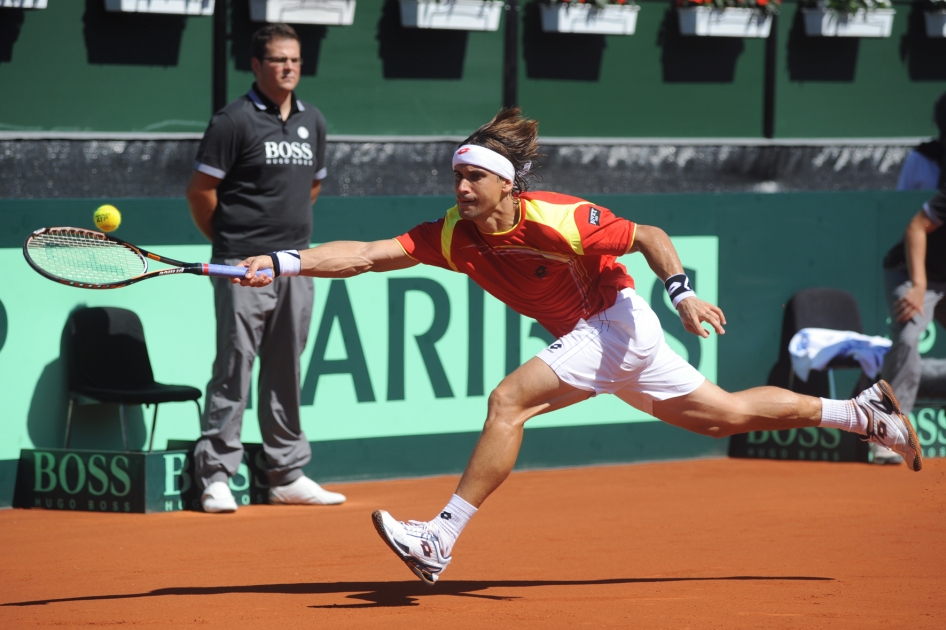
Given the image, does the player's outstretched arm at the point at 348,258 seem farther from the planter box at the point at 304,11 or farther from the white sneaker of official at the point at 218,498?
the planter box at the point at 304,11

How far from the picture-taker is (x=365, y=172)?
1048 cm

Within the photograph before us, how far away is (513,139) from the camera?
17.9 feet

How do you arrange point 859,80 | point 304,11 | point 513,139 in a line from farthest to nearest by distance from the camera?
point 859,80 < point 304,11 < point 513,139

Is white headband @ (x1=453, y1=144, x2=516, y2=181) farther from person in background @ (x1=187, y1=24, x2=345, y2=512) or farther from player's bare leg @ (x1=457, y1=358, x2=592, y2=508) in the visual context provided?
person in background @ (x1=187, y1=24, x2=345, y2=512)

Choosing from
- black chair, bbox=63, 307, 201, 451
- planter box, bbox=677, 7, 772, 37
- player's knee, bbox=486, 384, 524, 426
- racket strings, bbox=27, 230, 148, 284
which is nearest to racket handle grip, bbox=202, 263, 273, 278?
racket strings, bbox=27, 230, 148, 284

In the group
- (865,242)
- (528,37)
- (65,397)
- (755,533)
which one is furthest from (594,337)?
A: (528,37)

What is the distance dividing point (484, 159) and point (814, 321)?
4.25 m

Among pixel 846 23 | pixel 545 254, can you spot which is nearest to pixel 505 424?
pixel 545 254

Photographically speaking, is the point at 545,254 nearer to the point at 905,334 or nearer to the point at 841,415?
the point at 841,415

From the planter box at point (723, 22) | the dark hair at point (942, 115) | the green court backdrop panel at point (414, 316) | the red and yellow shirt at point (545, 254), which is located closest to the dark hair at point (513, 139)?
the red and yellow shirt at point (545, 254)

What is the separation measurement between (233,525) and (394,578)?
1400mm

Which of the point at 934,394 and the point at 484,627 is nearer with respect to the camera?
the point at 484,627

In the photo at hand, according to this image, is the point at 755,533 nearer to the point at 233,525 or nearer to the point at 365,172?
the point at 233,525

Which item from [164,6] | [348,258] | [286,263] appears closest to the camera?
[286,263]
